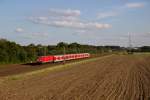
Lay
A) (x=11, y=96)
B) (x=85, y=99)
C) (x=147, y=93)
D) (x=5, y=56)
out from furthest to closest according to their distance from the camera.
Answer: (x=5, y=56), (x=147, y=93), (x=11, y=96), (x=85, y=99)

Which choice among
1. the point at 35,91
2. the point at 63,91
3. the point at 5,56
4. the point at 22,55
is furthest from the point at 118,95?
the point at 22,55

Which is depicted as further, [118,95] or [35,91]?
[35,91]

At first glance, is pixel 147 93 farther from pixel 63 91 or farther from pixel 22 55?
pixel 22 55

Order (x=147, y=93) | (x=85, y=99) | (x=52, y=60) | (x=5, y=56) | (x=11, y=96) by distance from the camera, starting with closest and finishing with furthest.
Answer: (x=85, y=99) → (x=11, y=96) → (x=147, y=93) → (x=5, y=56) → (x=52, y=60)

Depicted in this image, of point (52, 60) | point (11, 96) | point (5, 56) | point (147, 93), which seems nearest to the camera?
point (11, 96)

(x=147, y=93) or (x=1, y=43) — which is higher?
(x=1, y=43)

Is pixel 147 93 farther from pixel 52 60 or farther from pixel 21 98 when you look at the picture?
pixel 52 60

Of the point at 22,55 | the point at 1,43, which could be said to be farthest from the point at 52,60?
the point at 1,43

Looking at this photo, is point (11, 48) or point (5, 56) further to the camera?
point (11, 48)

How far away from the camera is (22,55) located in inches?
2128

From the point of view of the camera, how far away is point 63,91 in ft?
56.1

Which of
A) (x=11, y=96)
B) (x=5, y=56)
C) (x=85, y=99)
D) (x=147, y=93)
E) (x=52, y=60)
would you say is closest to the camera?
(x=85, y=99)

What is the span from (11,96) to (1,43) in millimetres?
39534

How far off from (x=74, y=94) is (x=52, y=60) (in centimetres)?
3656
